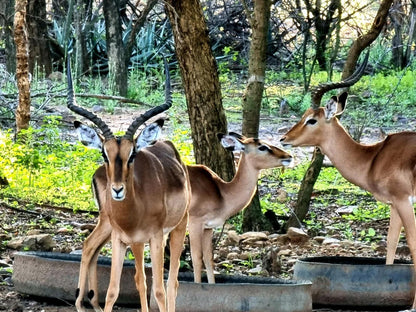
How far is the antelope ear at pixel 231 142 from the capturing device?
719 cm

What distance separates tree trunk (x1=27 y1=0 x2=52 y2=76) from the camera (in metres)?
15.3

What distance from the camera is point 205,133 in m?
7.88

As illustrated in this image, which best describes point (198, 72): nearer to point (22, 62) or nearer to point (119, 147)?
point (119, 147)

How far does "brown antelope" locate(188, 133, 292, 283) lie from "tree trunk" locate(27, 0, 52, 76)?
329 inches

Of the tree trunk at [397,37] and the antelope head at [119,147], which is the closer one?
the antelope head at [119,147]

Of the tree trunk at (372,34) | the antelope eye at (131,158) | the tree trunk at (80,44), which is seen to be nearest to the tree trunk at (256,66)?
the tree trunk at (372,34)

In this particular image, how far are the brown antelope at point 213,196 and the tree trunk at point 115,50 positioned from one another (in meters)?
7.50

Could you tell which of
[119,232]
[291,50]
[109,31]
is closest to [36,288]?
[119,232]

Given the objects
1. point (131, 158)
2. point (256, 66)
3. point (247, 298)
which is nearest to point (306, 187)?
point (256, 66)

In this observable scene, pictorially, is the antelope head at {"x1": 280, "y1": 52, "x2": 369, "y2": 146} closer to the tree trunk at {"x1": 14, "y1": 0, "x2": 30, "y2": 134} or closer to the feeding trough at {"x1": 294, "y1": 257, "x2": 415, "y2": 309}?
the feeding trough at {"x1": 294, "y1": 257, "x2": 415, "y2": 309}

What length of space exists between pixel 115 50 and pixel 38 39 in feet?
5.25

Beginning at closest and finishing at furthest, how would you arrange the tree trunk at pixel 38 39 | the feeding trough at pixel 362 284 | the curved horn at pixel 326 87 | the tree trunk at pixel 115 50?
the feeding trough at pixel 362 284 < the curved horn at pixel 326 87 < the tree trunk at pixel 115 50 < the tree trunk at pixel 38 39

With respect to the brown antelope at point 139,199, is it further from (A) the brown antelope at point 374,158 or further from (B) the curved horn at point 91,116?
(A) the brown antelope at point 374,158

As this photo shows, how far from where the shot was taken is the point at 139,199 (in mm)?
5086
